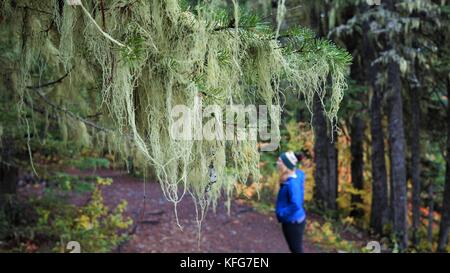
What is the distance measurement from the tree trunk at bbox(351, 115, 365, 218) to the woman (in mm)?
7920

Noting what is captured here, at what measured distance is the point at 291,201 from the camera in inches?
211

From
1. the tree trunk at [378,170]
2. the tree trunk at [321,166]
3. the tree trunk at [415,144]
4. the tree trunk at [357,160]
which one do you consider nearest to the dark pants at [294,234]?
the tree trunk at [415,144]

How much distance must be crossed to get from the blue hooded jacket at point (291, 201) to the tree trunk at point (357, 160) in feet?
26.1

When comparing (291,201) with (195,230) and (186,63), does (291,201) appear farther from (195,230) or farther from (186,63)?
(195,230)

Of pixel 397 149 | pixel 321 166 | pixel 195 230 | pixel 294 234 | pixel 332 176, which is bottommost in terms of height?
pixel 195 230

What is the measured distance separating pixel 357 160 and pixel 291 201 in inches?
335

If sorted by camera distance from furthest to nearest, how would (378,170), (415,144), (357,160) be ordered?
(357,160) → (378,170) → (415,144)

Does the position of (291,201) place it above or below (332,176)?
above

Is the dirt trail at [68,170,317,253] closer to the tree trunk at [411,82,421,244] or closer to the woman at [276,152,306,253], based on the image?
the tree trunk at [411,82,421,244]

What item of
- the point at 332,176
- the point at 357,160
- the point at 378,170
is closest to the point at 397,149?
the point at 378,170

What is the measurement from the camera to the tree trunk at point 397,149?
907 centimetres

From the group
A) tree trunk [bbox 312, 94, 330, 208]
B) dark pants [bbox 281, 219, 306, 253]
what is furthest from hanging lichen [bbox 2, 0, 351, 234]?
tree trunk [bbox 312, 94, 330, 208]
